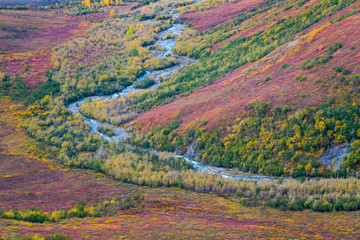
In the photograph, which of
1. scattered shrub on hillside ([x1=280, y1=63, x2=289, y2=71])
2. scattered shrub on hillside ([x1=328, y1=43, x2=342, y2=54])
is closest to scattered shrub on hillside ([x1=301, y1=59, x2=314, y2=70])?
scattered shrub on hillside ([x1=328, y1=43, x2=342, y2=54])

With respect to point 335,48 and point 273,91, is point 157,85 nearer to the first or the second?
point 273,91

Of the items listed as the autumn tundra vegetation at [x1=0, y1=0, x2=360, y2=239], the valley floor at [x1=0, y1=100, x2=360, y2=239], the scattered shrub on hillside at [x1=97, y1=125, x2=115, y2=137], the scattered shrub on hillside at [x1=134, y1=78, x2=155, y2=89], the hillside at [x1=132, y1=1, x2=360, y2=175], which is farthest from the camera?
the scattered shrub on hillside at [x1=134, y1=78, x2=155, y2=89]

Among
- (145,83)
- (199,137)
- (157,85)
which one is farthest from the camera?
(157,85)

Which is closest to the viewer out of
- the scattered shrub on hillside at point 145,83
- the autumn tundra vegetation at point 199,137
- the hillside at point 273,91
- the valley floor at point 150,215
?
the valley floor at point 150,215

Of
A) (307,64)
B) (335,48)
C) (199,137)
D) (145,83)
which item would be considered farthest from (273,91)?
(145,83)

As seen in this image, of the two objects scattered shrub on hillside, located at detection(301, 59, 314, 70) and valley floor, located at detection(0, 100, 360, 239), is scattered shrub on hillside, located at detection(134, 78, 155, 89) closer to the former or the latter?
valley floor, located at detection(0, 100, 360, 239)

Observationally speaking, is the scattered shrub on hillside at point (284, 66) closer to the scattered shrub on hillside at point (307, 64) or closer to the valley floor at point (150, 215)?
the scattered shrub on hillside at point (307, 64)

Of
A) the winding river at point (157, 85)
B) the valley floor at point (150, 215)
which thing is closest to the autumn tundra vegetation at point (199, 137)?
the valley floor at point (150, 215)

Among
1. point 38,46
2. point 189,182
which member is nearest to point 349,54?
point 189,182
